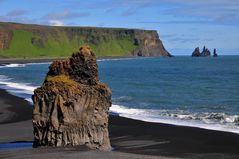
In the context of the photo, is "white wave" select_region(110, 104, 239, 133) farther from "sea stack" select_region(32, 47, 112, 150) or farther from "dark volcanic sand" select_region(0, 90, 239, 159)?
"sea stack" select_region(32, 47, 112, 150)

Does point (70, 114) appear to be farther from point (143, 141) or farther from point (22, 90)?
point (22, 90)

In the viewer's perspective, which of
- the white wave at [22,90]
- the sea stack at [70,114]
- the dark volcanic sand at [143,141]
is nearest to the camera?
the dark volcanic sand at [143,141]

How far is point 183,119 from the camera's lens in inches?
1469

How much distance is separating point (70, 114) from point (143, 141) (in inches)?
208

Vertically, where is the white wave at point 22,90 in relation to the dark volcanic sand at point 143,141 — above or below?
below

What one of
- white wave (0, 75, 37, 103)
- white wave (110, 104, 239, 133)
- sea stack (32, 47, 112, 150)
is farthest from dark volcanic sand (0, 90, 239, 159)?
white wave (0, 75, 37, 103)

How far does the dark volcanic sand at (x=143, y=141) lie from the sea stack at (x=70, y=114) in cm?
76

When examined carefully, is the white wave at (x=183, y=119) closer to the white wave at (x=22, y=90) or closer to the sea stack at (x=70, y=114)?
the sea stack at (x=70, y=114)

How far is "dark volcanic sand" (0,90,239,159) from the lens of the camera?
22.5 meters

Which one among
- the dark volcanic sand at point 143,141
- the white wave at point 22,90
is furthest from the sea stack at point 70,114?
the white wave at point 22,90

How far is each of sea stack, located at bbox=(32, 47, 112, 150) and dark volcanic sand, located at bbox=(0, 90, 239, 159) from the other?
0.76 meters

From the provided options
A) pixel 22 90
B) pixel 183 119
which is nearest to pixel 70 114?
pixel 183 119

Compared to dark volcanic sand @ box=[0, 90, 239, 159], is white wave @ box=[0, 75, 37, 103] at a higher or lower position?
lower

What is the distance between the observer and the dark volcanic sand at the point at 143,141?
73.8ft
